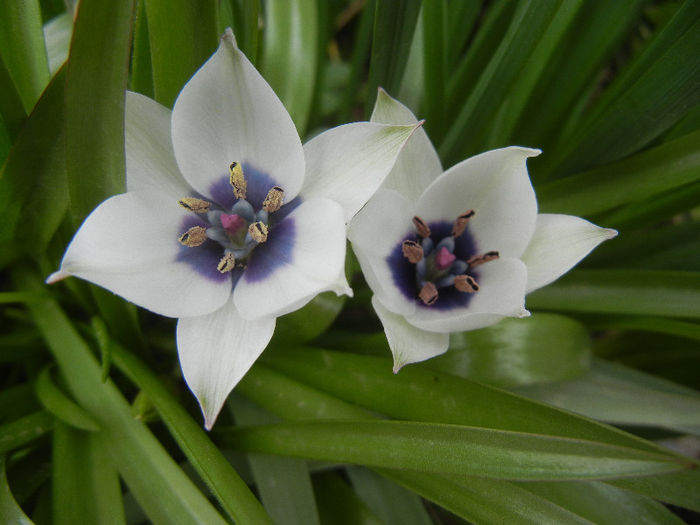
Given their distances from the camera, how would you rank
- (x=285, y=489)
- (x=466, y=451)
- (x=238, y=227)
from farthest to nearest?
(x=285, y=489), (x=238, y=227), (x=466, y=451)

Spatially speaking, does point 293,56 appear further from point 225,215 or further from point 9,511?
point 9,511

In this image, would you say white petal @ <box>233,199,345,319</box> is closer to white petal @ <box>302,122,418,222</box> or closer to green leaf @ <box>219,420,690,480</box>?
white petal @ <box>302,122,418,222</box>

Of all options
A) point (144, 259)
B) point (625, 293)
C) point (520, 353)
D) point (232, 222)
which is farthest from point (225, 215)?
point (625, 293)

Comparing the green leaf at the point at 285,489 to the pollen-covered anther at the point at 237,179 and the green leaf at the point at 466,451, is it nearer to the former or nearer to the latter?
the green leaf at the point at 466,451

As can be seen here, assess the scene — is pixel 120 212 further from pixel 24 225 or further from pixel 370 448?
pixel 370 448

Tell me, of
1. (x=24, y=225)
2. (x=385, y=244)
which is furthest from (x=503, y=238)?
(x=24, y=225)

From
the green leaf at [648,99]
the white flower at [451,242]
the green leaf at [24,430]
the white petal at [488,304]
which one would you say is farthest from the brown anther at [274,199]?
the green leaf at [648,99]
